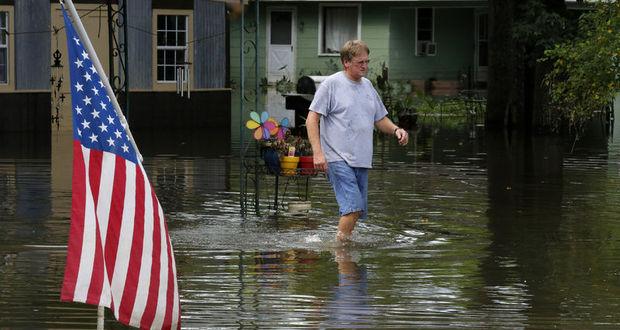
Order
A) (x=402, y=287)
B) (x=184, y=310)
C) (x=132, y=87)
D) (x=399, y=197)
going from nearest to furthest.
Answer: (x=184, y=310)
(x=402, y=287)
(x=399, y=197)
(x=132, y=87)

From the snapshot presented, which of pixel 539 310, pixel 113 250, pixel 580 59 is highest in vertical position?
pixel 580 59

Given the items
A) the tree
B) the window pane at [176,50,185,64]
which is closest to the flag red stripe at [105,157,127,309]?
the window pane at [176,50,185,64]

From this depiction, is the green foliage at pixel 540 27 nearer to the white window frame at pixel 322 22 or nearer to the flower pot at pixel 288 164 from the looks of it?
the flower pot at pixel 288 164

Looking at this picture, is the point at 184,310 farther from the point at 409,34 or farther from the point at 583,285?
the point at 409,34

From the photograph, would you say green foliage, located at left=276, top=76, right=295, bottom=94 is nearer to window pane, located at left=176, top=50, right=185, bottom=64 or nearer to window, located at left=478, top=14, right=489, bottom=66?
window, located at left=478, top=14, right=489, bottom=66

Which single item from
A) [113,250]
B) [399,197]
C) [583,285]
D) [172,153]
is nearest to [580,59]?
[399,197]

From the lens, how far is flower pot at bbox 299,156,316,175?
43.3 ft

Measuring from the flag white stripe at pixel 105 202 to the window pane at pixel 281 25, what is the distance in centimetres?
4076

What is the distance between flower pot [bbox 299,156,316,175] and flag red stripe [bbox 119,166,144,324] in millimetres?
6548

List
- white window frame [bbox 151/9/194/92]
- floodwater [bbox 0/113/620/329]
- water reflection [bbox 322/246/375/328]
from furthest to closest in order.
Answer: white window frame [bbox 151/9/194/92] < floodwater [bbox 0/113/620/329] < water reflection [bbox 322/246/375/328]

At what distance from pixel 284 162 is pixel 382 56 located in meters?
33.2

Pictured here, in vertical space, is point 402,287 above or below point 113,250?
below

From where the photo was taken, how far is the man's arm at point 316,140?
36.3 feet

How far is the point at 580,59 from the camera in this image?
787 inches
